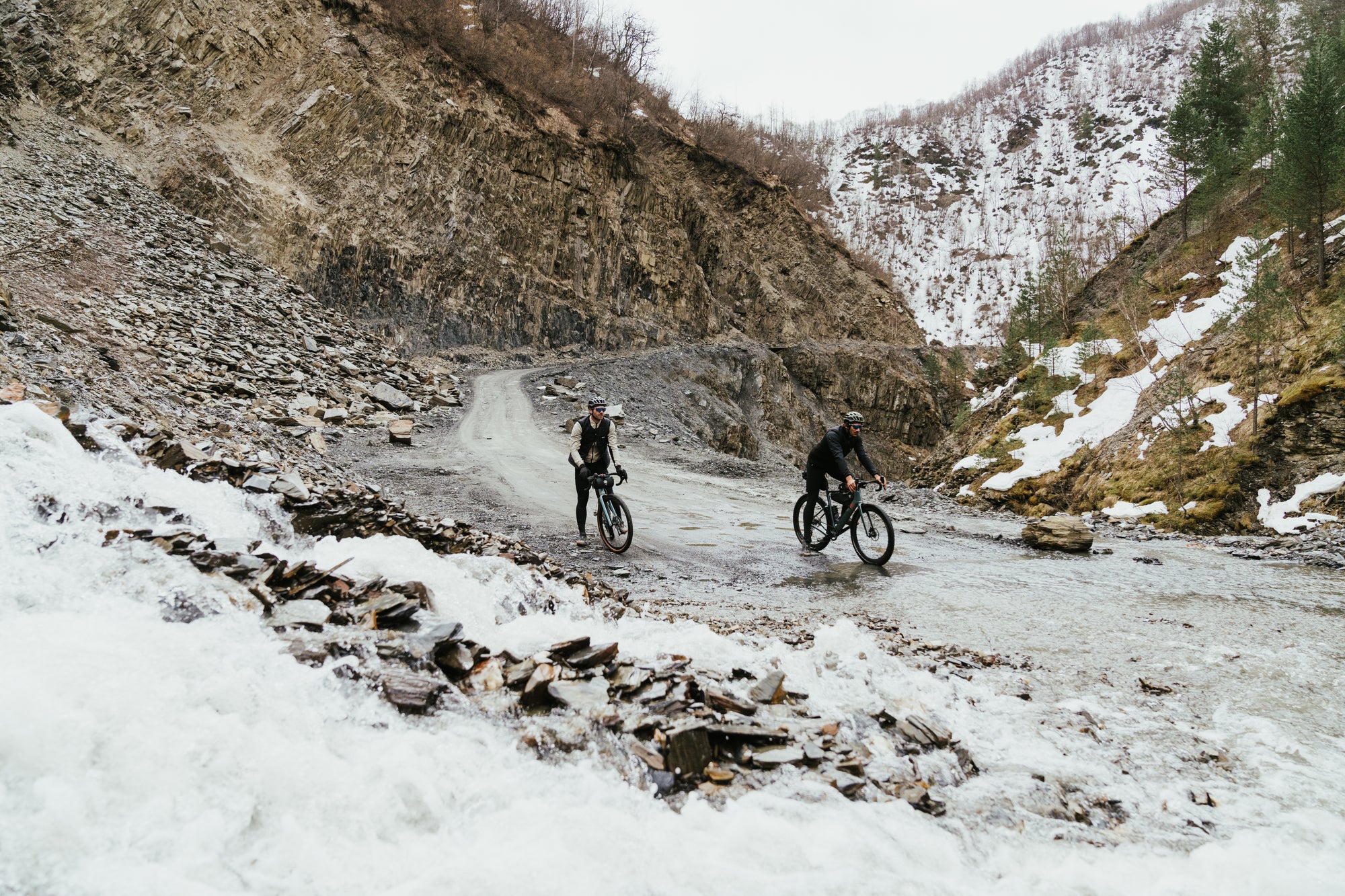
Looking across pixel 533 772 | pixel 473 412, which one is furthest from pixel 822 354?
pixel 533 772

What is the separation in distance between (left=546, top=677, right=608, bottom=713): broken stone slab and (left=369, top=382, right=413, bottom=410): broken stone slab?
20.4m

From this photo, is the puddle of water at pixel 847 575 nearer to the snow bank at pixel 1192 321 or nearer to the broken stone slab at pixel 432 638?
the broken stone slab at pixel 432 638

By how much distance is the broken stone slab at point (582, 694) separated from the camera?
11.0 ft

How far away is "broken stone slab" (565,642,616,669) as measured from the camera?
3.82 m

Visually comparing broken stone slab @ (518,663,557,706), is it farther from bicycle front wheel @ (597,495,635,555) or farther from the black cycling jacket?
the black cycling jacket

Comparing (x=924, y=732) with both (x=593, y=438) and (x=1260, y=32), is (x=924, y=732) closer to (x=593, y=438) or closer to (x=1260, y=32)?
(x=593, y=438)

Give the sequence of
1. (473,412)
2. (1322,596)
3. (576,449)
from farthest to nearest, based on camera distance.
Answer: (473,412) < (576,449) < (1322,596)

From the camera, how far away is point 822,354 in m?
45.4

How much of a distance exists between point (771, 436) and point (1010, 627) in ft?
108

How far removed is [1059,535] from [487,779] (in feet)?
32.1

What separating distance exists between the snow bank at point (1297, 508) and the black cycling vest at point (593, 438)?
12.1 m

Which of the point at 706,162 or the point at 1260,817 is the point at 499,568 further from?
the point at 706,162

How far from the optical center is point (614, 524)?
905cm

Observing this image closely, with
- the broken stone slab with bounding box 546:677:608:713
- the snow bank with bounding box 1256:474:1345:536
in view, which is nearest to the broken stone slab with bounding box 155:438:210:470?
the broken stone slab with bounding box 546:677:608:713
